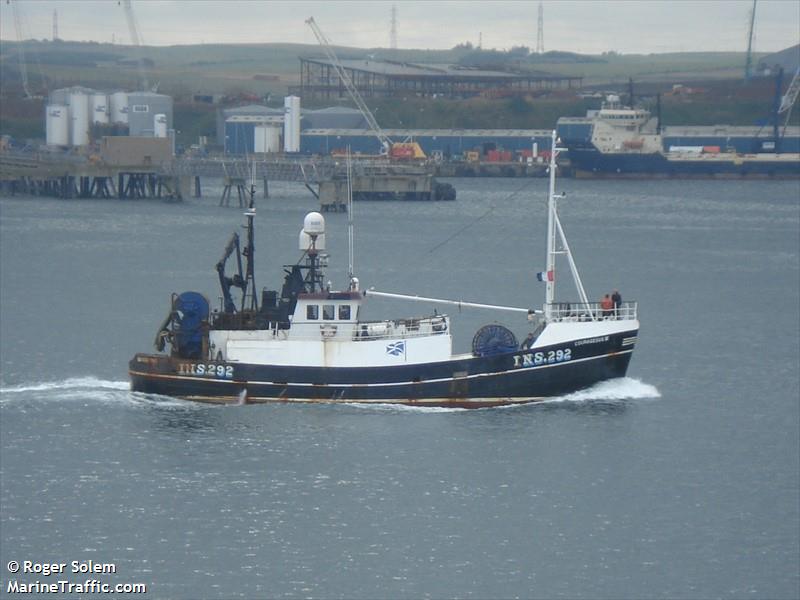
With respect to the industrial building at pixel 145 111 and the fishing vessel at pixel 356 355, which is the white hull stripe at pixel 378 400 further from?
the industrial building at pixel 145 111

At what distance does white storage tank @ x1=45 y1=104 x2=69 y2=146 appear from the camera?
417 ft


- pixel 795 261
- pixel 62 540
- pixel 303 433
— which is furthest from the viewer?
pixel 795 261

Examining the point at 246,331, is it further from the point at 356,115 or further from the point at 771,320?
the point at 356,115

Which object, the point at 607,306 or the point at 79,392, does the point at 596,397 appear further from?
the point at 79,392

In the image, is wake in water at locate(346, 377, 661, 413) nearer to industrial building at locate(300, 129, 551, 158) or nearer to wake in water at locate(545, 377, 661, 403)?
wake in water at locate(545, 377, 661, 403)

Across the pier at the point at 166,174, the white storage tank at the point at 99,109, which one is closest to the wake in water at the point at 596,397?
the pier at the point at 166,174

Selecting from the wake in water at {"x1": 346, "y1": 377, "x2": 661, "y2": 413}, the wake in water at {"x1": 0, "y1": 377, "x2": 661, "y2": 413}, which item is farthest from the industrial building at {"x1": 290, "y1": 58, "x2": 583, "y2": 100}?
the wake in water at {"x1": 346, "y1": 377, "x2": 661, "y2": 413}

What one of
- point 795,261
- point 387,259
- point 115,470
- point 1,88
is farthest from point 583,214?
point 1,88

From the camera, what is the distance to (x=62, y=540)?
2467 centimetres

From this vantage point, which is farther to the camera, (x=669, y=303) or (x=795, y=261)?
(x=795, y=261)

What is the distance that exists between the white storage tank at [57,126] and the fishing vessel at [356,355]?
97.1 metres

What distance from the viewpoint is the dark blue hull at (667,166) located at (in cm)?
12625

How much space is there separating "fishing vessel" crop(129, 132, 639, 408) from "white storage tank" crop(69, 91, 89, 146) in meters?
98.1

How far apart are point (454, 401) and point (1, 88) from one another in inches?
6088
